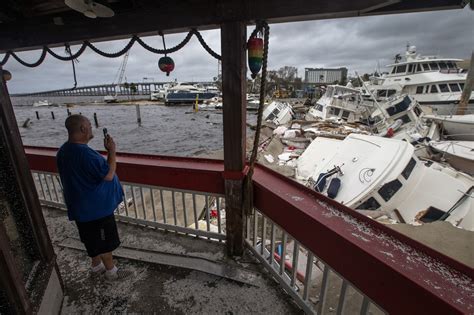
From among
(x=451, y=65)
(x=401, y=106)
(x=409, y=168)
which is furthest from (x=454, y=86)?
(x=409, y=168)

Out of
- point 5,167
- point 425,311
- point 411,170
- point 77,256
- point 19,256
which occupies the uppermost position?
point 5,167

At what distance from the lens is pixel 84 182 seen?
1.99 meters

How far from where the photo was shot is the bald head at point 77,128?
1921mm

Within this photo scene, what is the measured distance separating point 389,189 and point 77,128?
733 cm

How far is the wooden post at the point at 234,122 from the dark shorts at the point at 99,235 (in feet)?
3.83

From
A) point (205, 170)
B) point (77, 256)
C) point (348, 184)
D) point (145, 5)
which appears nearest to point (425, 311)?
point (205, 170)

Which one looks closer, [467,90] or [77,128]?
[77,128]

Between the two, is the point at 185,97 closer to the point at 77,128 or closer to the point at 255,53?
the point at 77,128

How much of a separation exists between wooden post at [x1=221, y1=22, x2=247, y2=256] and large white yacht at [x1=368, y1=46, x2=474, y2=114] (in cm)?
2129

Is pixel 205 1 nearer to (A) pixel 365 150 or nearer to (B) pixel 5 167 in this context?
(B) pixel 5 167

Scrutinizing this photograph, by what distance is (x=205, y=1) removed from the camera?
1.97 m

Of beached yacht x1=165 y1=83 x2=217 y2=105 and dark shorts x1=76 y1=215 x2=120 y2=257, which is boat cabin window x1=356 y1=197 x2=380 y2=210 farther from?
beached yacht x1=165 y1=83 x2=217 y2=105

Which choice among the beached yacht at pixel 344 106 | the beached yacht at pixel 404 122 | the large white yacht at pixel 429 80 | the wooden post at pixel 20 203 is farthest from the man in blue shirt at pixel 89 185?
the large white yacht at pixel 429 80

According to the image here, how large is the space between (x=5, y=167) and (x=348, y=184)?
25.1 feet
